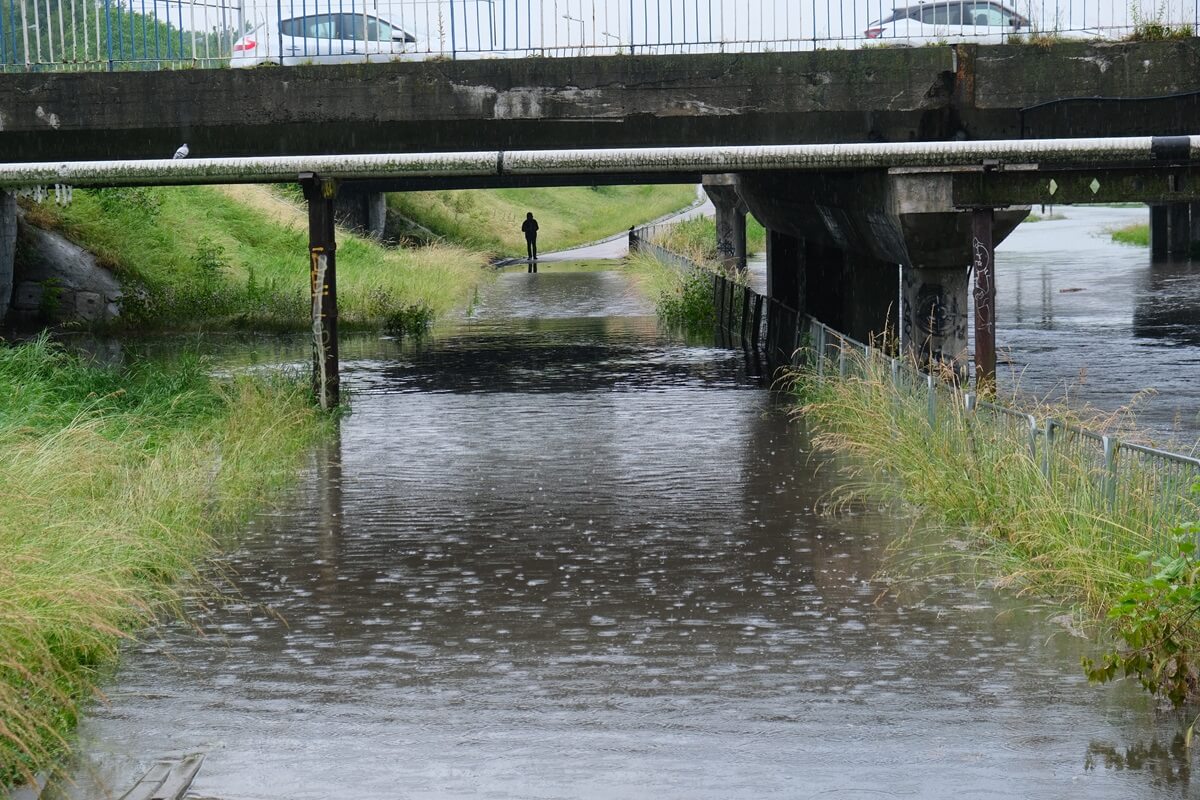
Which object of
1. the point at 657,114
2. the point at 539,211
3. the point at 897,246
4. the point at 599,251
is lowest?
the point at 599,251

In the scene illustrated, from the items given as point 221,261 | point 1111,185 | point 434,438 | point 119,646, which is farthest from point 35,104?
point 221,261

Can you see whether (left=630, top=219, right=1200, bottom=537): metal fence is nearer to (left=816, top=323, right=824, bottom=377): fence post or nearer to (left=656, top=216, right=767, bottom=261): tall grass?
(left=816, top=323, right=824, bottom=377): fence post

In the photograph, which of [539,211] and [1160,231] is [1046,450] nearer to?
[1160,231]

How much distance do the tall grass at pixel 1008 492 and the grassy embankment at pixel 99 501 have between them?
15.8 feet

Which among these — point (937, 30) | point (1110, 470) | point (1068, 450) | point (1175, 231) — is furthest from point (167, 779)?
point (1175, 231)

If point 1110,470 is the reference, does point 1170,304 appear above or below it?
below

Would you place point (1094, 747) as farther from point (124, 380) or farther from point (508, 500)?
point (124, 380)

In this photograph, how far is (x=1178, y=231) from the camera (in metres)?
45.4

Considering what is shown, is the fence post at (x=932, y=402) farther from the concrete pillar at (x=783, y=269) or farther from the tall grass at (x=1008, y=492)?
the concrete pillar at (x=783, y=269)

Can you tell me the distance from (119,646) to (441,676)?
180 cm

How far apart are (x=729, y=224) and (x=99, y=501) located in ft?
106

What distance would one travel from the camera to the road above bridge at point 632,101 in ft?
51.5

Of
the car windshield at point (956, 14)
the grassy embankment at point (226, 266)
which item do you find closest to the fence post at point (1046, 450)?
the car windshield at point (956, 14)

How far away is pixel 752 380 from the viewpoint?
19.9 metres
